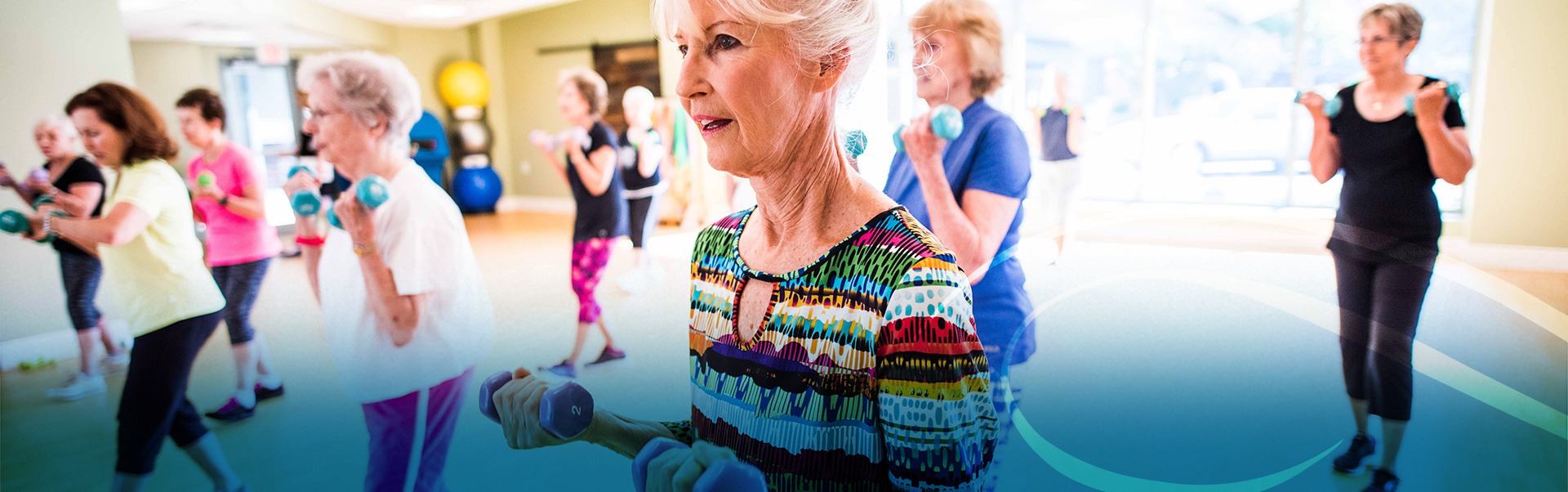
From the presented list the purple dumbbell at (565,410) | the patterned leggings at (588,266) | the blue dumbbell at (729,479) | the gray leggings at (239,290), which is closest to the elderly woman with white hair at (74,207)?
the gray leggings at (239,290)

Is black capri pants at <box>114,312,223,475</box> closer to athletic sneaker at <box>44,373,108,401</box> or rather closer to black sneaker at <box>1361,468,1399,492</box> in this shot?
athletic sneaker at <box>44,373,108,401</box>

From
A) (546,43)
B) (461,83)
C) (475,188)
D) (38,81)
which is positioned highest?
(546,43)

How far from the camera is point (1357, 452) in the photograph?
2.03m

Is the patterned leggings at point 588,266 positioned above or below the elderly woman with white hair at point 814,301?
below

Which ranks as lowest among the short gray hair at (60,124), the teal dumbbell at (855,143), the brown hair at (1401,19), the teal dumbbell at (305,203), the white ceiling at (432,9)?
the teal dumbbell at (305,203)

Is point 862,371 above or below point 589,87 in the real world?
below

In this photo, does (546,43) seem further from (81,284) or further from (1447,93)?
(1447,93)

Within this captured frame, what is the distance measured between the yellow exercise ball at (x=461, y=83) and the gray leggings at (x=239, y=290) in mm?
2688

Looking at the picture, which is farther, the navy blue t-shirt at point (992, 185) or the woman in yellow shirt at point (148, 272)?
the woman in yellow shirt at point (148, 272)

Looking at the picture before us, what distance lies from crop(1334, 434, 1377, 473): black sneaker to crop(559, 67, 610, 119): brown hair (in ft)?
8.72

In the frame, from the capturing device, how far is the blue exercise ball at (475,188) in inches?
268

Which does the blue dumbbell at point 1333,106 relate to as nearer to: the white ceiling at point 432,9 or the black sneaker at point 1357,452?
the black sneaker at point 1357,452

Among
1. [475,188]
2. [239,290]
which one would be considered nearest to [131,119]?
[239,290]

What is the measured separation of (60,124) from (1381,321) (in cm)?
391
